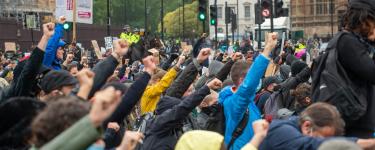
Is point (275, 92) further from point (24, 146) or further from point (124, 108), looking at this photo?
point (24, 146)

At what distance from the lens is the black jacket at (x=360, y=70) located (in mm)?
6801

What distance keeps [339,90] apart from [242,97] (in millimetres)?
1306

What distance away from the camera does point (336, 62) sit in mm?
6871

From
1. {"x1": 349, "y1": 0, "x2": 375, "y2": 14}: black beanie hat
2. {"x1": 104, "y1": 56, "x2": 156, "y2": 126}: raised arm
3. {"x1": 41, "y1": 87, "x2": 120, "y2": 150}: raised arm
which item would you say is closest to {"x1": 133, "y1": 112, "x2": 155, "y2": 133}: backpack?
{"x1": 104, "y1": 56, "x2": 156, "y2": 126}: raised arm

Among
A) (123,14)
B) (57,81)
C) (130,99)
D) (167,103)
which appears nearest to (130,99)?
(130,99)

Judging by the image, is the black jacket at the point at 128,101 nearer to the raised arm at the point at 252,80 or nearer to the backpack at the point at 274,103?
the raised arm at the point at 252,80

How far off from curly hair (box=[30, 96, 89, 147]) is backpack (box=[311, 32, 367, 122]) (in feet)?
8.17

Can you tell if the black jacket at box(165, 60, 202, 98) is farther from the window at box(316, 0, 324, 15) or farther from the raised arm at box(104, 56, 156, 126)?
the window at box(316, 0, 324, 15)

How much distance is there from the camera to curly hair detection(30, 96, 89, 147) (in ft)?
15.6

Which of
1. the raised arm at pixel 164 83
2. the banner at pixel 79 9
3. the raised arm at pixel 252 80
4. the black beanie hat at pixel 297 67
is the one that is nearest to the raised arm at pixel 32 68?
the raised arm at pixel 252 80

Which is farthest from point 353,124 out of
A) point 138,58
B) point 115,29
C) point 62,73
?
point 115,29

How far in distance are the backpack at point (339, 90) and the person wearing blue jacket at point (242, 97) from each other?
0.67 metres

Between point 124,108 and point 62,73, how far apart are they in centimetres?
99

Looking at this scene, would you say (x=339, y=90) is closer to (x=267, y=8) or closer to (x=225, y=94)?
(x=225, y=94)
